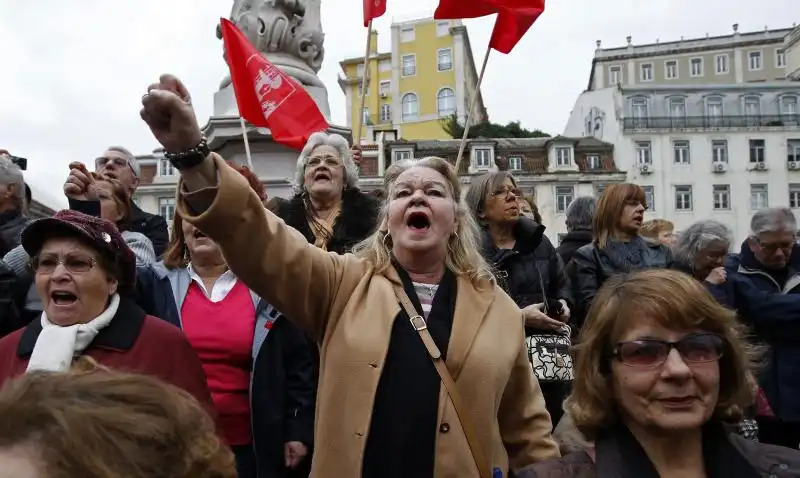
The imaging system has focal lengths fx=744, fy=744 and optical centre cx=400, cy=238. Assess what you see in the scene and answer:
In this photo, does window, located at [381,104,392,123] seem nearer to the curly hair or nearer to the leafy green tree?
the leafy green tree

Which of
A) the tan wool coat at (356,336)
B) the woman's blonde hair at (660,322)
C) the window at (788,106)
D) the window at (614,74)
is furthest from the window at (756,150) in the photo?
the woman's blonde hair at (660,322)

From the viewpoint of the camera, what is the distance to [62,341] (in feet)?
8.87

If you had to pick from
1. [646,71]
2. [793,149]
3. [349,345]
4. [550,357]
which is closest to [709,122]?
[793,149]

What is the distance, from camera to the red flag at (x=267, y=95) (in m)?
6.44

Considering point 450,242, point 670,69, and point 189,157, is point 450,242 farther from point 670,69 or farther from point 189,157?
point 670,69

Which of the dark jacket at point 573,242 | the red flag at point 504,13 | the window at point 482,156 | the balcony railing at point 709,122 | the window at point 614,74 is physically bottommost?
the dark jacket at point 573,242

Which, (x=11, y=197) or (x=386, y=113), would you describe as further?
(x=386, y=113)

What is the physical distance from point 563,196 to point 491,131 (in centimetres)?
1064

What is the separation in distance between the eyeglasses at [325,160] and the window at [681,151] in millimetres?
49379

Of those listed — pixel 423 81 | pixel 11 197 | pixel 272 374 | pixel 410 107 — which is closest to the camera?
pixel 272 374

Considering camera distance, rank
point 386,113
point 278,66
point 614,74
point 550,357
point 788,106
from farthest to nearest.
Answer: point 614,74, point 386,113, point 788,106, point 278,66, point 550,357

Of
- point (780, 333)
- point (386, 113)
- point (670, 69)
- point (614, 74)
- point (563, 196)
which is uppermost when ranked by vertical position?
point (670, 69)

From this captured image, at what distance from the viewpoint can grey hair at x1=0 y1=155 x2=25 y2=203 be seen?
4.36m

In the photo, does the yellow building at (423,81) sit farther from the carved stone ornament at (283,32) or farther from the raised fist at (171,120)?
the raised fist at (171,120)
